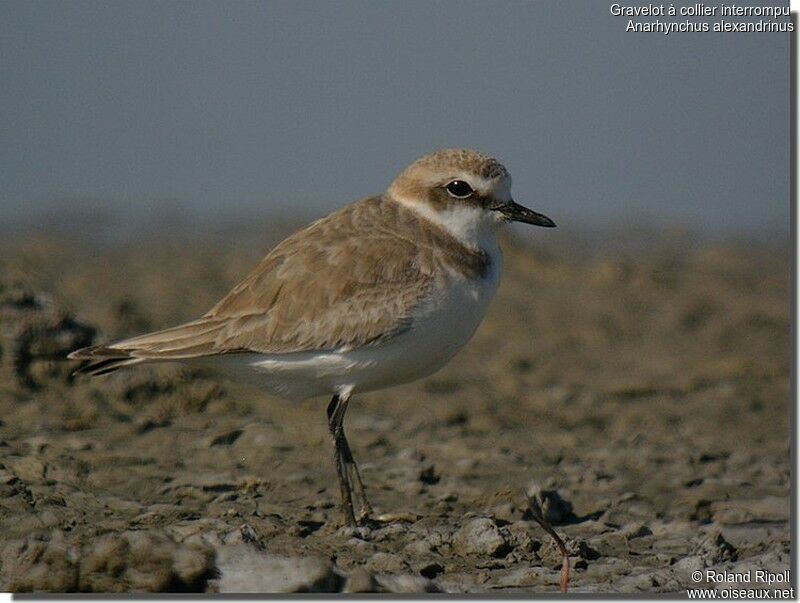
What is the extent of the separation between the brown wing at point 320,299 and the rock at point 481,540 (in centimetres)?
94

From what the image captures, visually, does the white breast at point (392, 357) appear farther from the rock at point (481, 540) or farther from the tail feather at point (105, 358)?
the rock at point (481, 540)

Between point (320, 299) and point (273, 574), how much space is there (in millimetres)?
1635

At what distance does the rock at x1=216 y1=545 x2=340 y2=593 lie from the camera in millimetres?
5055

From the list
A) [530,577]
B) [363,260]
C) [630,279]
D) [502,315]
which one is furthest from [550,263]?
[530,577]

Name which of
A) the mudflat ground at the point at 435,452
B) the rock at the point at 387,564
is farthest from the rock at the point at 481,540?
the rock at the point at 387,564

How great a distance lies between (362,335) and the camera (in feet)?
20.4

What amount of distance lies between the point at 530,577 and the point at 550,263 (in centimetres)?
764

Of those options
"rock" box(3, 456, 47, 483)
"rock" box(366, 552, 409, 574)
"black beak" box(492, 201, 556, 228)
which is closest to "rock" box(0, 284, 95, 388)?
"rock" box(3, 456, 47, 483)

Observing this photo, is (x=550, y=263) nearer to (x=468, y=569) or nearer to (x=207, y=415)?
(x=207, y=415)

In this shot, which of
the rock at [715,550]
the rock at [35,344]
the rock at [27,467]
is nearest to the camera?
the rock at [715,550]

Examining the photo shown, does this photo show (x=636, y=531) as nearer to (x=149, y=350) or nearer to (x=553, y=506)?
(x=553, y=506)

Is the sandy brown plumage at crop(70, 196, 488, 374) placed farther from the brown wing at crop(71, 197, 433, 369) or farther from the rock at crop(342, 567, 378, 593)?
the rock at crop(342, 567, 378, 593)

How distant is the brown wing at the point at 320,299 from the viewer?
6238mm

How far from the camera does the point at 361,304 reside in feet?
20.6
